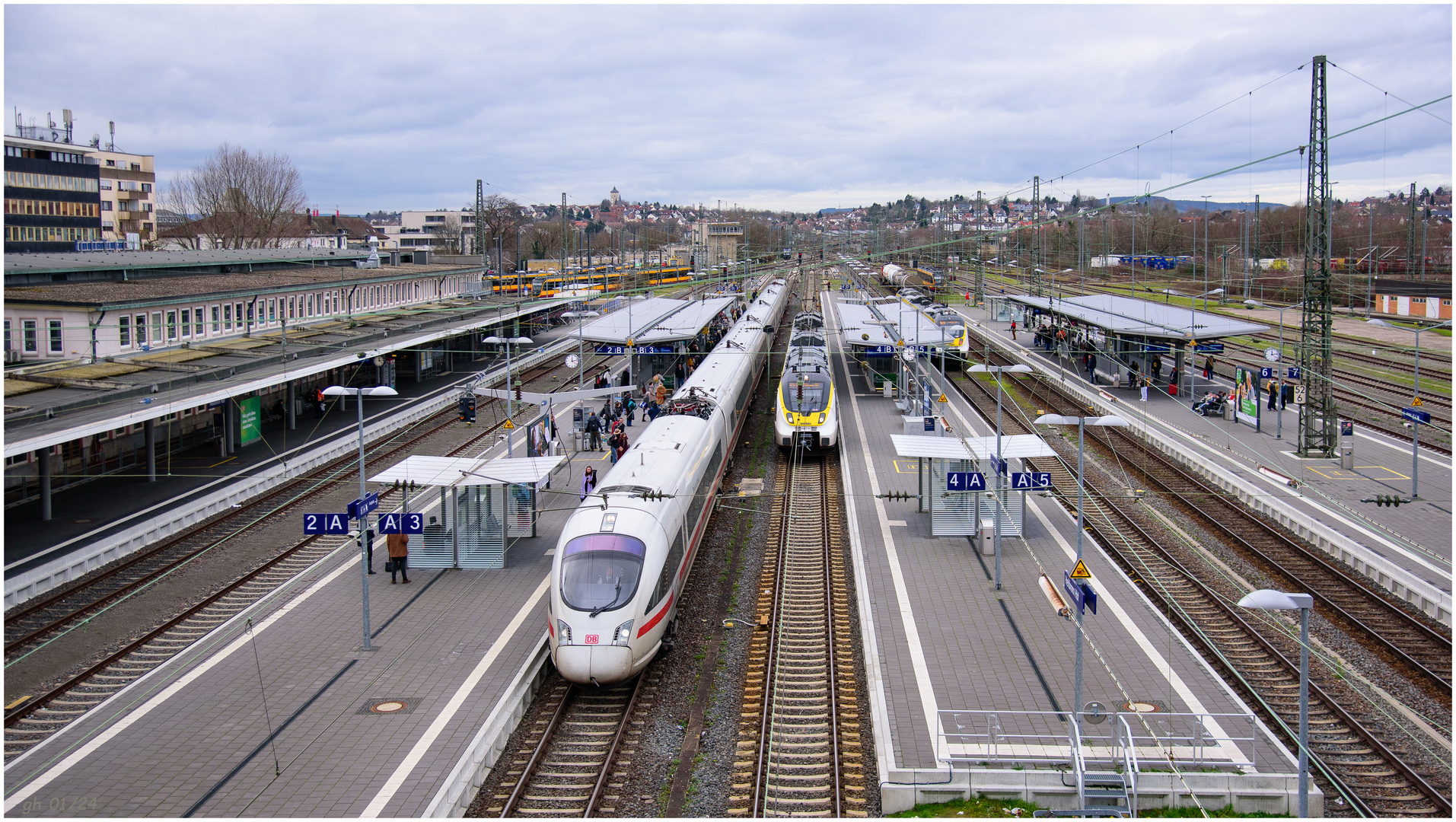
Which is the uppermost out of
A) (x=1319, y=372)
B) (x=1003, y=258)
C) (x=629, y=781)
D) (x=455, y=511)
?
(x=1003, y=258)

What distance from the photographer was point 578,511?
16.2 meters

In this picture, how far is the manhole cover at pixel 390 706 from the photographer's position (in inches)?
548

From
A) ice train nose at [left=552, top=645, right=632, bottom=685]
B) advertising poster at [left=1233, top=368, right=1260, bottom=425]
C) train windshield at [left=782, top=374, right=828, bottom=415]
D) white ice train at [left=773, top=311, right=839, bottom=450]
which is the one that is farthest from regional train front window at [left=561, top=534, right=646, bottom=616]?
advertising poster at [left=1233, top=368, right=1260, bottom=425]

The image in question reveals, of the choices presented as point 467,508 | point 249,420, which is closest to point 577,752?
point 467,508

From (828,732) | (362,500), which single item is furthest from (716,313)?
(828,732)

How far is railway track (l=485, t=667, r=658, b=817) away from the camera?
39.2 ft

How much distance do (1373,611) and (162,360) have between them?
31.1 m

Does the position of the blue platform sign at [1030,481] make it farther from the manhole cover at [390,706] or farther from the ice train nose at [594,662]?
the manhole cover at [390,706]

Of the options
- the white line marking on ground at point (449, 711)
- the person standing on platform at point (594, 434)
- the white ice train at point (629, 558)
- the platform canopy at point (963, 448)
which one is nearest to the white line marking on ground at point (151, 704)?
the white line marking on ground at point (449, 711)

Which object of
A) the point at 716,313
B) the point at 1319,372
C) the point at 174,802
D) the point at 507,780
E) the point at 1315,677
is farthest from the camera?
the point at 716,313

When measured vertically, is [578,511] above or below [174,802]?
above

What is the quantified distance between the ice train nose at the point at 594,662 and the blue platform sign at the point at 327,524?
5.09m

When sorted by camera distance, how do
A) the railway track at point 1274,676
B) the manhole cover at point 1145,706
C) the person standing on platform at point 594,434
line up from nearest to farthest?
1. the railway track at point 1274,676
2. the manhole cover at point 1145,706
3. the person standing on platform at point 594,434

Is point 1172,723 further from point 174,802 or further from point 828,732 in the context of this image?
point 174,802
